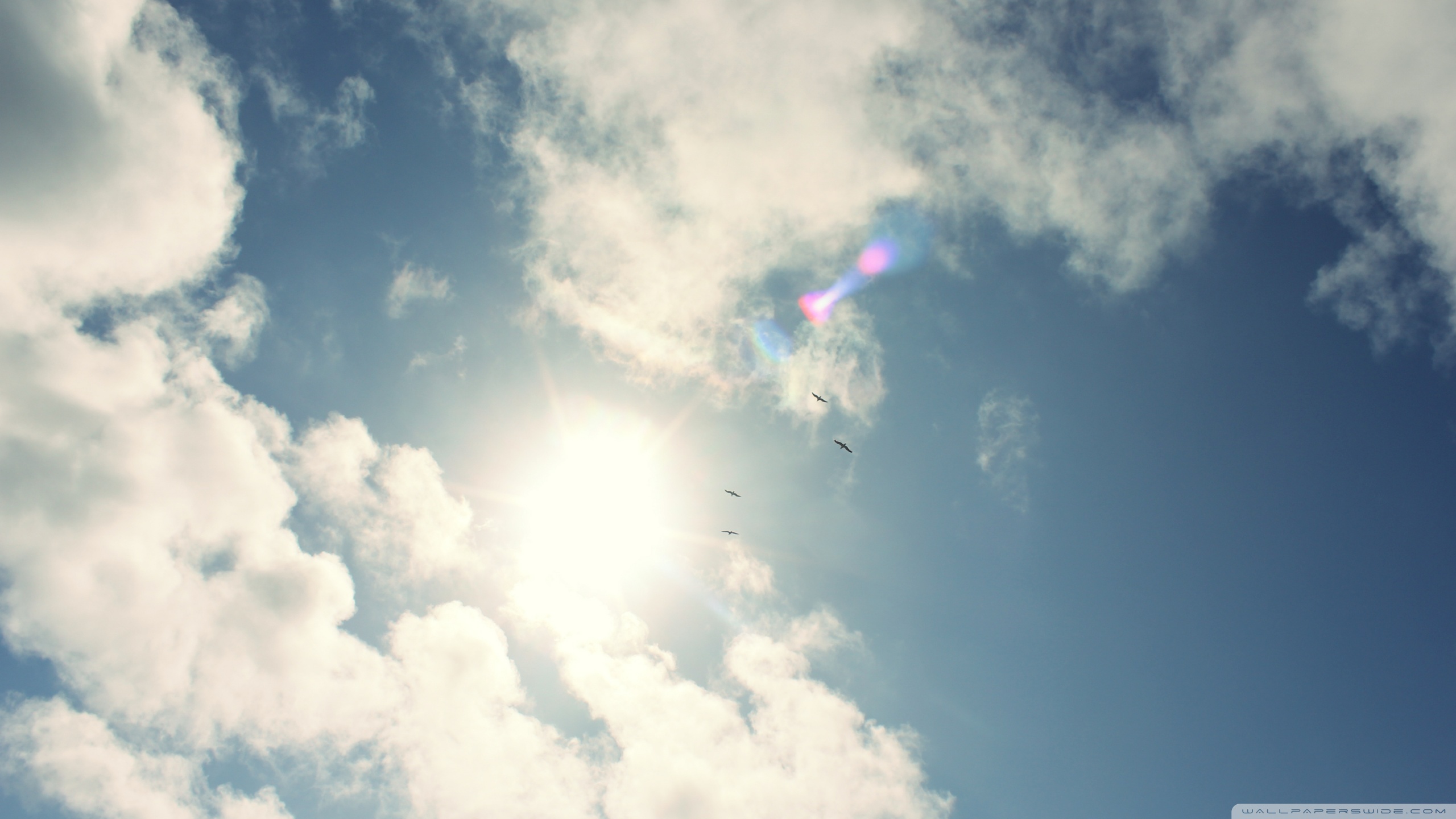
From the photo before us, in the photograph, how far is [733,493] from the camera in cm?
14125

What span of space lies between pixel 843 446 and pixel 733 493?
67.2 feet

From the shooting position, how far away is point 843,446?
136 metres
